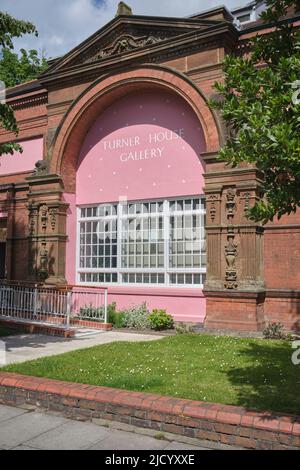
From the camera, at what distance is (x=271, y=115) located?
4441mm

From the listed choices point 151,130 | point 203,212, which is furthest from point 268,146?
point 151,130

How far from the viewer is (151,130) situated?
14.0 meters

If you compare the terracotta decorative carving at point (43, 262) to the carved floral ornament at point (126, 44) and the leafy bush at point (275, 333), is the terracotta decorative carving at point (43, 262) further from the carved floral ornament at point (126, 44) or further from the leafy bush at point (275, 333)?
the leafy bush at point (275, 333)

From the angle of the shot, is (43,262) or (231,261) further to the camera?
(43,262)

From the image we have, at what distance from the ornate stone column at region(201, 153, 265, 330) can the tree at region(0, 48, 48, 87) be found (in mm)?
17899

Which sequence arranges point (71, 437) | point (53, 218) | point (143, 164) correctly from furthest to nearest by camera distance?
point (53, 218), point (143, 164), point (71, 437)

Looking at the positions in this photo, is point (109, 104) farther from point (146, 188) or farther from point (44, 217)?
point (44, 217)

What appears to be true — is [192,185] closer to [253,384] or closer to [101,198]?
[101,198]

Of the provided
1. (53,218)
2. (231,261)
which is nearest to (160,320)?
(231,261)

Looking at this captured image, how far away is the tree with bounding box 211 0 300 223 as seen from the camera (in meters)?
4.32

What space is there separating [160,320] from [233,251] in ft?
8.51

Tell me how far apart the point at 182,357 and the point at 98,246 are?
7104mm
